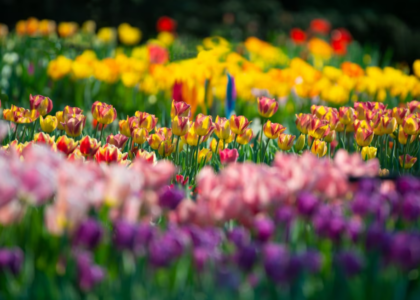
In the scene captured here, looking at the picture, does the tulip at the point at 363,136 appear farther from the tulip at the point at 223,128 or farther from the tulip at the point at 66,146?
the tulip at the point at 66,146

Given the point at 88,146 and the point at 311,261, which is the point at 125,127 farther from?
the point at 311,261

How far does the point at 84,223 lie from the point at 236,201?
15.3 inches

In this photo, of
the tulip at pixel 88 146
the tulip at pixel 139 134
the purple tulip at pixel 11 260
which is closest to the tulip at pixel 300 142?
the tulip at pixel 139 134

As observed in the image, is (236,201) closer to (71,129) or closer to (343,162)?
(343,162)

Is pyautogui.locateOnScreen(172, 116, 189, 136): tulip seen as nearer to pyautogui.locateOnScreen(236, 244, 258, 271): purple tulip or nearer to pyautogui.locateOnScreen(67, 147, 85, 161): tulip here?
pyautogui.locateOnScreen(67, 147, 85, 161): tulip

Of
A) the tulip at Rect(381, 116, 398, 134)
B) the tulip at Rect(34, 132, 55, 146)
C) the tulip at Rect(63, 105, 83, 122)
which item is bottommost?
the tulip at Rect(34, 132, 55, 146)

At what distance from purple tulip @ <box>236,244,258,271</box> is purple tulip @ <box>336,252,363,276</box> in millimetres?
190

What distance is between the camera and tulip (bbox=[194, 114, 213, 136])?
97.2 inches

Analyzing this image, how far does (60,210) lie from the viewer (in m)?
1.31

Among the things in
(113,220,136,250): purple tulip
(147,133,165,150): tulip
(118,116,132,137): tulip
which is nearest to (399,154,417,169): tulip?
(147,133,165,150): tulip

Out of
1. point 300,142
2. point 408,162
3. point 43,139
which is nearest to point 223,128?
point 300,142

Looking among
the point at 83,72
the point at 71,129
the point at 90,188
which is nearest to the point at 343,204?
the point at 90,188

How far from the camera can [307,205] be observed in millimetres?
1436

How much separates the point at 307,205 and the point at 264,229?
159mm
